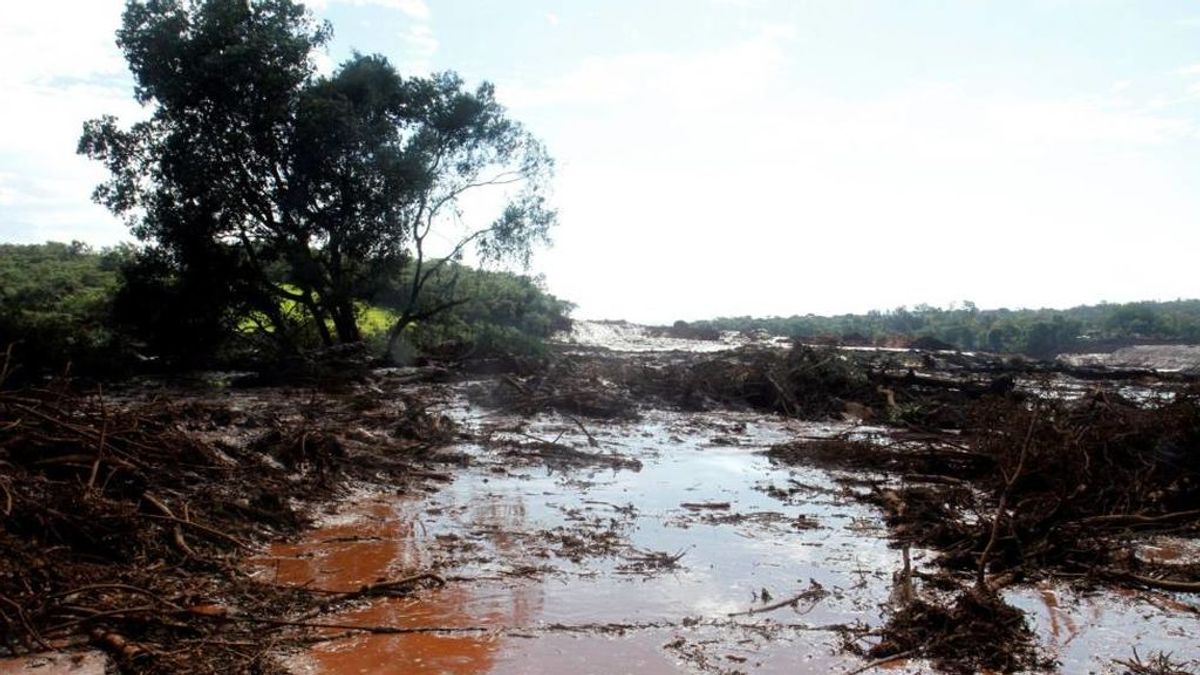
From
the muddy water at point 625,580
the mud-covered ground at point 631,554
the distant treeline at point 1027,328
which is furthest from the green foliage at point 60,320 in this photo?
the distant treeline at point 1027,328

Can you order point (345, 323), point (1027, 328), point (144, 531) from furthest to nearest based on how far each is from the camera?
point (1027, 328) < point (345, 323) < point (144, 531)

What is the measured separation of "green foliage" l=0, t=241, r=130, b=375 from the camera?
582 inches

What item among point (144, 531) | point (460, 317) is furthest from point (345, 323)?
point (144, 531)

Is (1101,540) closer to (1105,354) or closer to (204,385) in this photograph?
(204,385)

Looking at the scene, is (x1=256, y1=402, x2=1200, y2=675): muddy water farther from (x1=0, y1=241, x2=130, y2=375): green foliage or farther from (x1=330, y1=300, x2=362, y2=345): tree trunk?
(x1=330, y1=300, x2=362, y2=345): tree trunk

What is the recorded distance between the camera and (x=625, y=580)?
17.3 feet

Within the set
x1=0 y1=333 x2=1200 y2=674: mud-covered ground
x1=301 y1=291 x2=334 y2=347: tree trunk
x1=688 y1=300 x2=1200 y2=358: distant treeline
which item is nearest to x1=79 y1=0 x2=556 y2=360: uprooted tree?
x1=301 y1=291 x2=334 y2=347: tree trunk

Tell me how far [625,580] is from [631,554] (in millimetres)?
581

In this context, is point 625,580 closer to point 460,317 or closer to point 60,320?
point 60,320

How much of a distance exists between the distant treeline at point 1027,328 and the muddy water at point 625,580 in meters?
21.6

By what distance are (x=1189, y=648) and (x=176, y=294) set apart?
18362 mm

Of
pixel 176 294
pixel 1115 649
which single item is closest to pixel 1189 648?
pixel 1115 649

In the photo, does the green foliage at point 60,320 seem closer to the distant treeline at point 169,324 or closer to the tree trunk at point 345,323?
the distant treeline at point 169,324

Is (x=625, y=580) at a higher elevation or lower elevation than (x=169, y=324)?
lower
